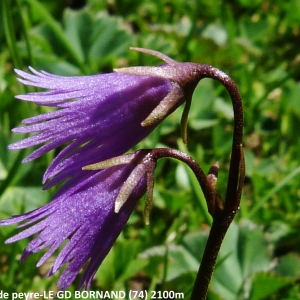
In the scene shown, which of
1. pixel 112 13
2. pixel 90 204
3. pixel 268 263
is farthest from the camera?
pixel 112 13

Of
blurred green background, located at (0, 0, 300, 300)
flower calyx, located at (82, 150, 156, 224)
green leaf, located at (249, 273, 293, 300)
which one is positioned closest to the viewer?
flower calyx, located at (82, 150, 156, 224)

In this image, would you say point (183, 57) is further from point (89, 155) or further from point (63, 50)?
point (89, 155)

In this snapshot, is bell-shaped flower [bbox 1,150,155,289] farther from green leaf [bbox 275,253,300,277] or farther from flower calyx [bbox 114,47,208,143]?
green leaf [bbox 275,253,300,277]

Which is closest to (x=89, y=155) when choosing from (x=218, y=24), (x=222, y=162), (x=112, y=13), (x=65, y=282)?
(x=65, y=282)

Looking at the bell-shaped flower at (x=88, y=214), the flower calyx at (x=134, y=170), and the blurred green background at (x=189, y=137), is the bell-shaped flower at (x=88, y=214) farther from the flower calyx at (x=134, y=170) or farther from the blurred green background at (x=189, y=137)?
the blurred green background at (x=189, y=137)

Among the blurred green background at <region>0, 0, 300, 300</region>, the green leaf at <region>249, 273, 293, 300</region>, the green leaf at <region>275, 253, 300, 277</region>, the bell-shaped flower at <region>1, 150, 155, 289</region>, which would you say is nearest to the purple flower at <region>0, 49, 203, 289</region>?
the bell-shaped flower at <region>1, 150, 155, 289</region>

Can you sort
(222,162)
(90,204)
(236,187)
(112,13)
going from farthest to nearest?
(112,13) < (222,162) < (236,187) < (90,204)
